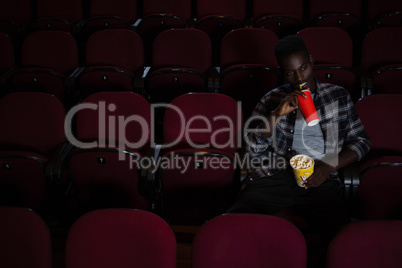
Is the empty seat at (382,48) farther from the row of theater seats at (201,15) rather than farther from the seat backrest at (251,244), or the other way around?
the seat backrest at (251,244)

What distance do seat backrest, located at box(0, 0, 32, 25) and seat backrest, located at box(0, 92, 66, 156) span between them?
248 cm

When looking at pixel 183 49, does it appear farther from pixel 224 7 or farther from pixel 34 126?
pixel 34 126

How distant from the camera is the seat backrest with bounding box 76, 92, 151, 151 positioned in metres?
2.46

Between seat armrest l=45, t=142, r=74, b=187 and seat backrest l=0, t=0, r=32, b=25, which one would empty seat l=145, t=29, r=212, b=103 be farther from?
seat backrest l=0, t=0, r=32, b=25

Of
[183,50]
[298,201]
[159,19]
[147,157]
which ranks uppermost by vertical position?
[159,19]

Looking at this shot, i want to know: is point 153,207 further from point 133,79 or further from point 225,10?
point 225,10

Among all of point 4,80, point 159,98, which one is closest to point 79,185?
point 159,98

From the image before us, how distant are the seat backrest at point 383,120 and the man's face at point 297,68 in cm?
47

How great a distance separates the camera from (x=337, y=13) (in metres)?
3.89

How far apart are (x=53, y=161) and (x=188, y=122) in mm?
757

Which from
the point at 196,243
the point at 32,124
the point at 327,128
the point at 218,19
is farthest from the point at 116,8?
the point at 196,243

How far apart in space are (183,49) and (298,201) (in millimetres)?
1795

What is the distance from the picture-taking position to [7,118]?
250 centimetres

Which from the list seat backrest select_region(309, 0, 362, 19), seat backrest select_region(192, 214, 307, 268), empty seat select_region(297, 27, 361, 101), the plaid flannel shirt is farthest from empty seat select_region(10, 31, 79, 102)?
seat backrest select_region(192, 214, 307, 268)
